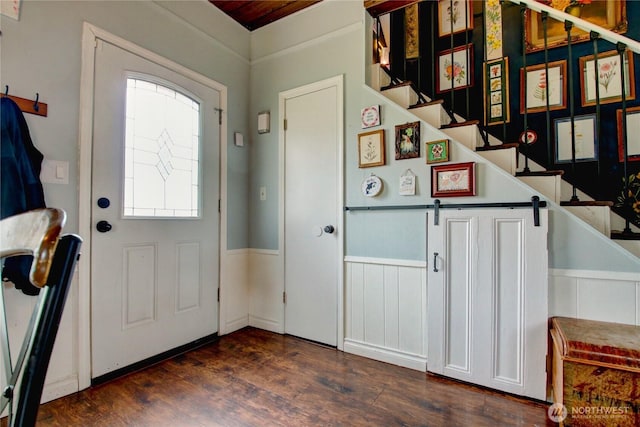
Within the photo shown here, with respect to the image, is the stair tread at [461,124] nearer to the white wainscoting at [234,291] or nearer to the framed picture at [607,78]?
the framed picture at [607,78]

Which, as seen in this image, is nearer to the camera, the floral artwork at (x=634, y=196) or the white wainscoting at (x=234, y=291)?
the floral artwork at (x=634, y=196)

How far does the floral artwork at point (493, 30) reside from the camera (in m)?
2.66

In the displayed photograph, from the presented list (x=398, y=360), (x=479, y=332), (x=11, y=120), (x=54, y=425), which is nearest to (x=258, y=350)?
(x=398, y=360)

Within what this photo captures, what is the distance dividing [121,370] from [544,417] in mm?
2479

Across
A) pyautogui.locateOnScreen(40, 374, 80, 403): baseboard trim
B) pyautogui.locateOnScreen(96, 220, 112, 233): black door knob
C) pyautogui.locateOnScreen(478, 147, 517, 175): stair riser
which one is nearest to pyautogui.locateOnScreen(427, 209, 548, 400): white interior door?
pyautogui.locateOnScreen(478, 147, 517, 175): stair riser

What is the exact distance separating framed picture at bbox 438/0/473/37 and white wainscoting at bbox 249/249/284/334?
259cm

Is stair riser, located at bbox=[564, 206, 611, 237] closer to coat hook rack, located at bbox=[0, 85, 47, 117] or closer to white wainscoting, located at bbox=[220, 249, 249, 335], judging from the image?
white wainscoting, located at bbox=[220, 249, 249, 335]

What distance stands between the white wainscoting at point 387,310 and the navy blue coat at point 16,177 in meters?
1.90

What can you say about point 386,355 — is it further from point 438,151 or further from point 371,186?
point 438,151

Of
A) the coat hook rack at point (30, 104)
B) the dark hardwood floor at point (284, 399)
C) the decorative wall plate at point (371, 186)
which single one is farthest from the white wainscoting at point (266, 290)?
the coat hook rack at point (30, 104)

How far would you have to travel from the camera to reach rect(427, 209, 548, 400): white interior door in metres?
1.73

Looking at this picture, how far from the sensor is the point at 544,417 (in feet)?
5.20

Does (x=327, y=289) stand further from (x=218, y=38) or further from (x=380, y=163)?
(x=218, y=38)

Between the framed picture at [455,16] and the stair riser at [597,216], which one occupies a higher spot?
the framed picture at [455,16]
